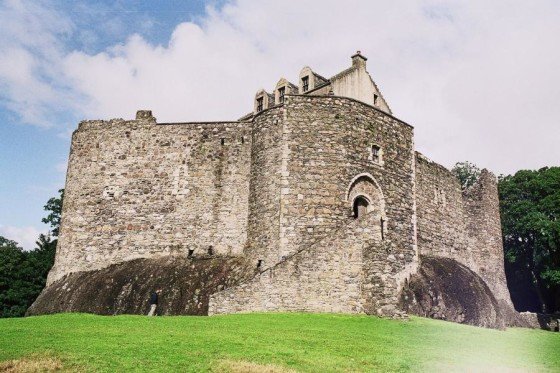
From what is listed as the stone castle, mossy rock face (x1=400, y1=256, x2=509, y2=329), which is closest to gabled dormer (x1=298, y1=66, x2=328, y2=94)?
the stone castle

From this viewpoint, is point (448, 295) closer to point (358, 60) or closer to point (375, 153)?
point (375, 153)

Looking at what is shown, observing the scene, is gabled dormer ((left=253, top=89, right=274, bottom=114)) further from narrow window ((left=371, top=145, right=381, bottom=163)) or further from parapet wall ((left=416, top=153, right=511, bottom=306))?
narrow window ((left=371, top=145, right=381, bottom=163))

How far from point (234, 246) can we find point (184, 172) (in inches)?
192

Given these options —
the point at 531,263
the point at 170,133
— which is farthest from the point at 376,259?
the point at 531,263

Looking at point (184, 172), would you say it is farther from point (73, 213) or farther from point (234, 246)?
point (73, 213)

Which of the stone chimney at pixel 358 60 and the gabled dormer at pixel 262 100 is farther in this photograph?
the gabled dormer at pixel 262 100

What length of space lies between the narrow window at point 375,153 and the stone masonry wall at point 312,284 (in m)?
5.76

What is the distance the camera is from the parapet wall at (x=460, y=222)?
3281 centimetres

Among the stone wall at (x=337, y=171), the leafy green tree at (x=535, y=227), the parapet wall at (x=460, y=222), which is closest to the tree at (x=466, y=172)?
the leafy green tree at (x=535, y=227)

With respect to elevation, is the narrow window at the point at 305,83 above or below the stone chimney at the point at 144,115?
above

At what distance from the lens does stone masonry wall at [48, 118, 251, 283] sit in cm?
2723

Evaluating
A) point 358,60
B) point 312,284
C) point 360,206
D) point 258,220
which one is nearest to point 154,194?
point 258,220

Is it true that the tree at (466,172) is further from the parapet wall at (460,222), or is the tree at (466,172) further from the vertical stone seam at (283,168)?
the vertical stone seam at (283,168)

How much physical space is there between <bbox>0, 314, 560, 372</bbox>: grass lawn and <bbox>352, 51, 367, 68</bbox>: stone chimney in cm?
2104
